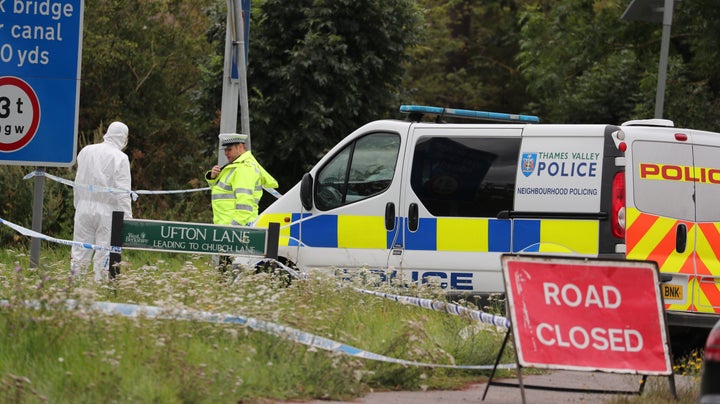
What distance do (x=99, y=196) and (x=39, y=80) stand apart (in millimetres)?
3364

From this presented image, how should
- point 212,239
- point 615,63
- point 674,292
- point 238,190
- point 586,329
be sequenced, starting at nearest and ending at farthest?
point 586,329 → point 212,239 → point 674,292 → point 238,190 → point 615,63

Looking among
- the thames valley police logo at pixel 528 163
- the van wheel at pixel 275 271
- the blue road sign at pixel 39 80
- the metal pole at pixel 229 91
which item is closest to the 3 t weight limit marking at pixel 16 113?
the blue road sign at pixel 39 80

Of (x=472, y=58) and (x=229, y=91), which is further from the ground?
(x=472, y=58)

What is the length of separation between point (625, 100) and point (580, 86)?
3.29 feet

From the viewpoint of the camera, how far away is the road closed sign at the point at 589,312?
6.84m

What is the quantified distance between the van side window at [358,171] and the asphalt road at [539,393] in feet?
9.86

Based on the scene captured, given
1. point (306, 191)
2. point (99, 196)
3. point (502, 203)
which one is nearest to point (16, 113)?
point (99, 196)

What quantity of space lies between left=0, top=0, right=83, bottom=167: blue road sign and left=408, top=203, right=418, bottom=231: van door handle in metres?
3.46

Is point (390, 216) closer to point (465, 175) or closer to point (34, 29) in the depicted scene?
point (465, 175)

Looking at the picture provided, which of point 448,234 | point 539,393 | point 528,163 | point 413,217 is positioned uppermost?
point 528,163

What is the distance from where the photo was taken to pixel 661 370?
686cm

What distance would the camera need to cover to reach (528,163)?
10453 mm

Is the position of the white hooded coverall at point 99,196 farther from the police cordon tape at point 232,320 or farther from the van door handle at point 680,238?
the van door handle at point 680,238

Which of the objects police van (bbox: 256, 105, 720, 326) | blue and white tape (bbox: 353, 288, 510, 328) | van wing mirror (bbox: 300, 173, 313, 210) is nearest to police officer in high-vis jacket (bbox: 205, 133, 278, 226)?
police van (bbox: 256, 105, 720, 326)
